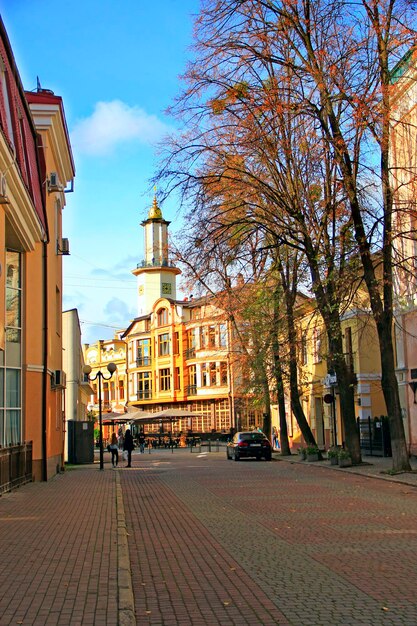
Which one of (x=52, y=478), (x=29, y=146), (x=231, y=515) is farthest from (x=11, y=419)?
(x=231, y=515)

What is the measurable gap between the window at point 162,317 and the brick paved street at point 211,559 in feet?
217

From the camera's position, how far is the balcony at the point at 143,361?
8688 cm

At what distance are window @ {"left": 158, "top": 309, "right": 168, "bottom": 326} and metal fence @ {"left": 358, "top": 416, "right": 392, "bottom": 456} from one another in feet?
163

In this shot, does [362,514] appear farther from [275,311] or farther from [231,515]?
[275,311]

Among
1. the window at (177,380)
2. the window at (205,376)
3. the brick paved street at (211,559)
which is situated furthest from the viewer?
the window at (177,380)

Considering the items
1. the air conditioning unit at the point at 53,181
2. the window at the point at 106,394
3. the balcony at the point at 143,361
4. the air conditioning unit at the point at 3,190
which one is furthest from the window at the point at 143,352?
the air conditioning unit at the point at 3,190

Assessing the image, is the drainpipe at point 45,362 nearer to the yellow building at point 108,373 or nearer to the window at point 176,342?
the window at point 176,342

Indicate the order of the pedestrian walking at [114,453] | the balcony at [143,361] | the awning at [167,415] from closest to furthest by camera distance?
the pedestrian walking at [114,453] → the awning at [167,415] → the balcony at [143,361]

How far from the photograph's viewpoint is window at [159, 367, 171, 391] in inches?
3270

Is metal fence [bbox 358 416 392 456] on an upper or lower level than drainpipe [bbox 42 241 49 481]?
lower

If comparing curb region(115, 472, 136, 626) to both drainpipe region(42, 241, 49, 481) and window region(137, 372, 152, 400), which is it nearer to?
drainpipe region(42, 241, 49, 481)

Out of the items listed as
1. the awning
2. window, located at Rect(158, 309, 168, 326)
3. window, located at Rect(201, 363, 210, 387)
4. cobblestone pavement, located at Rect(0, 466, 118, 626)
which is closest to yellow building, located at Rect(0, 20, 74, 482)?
cobblestone pavement, located at Rect(0, 466, 118, 626)

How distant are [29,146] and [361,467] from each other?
14.8m

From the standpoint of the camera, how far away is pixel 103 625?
19.2 ft
